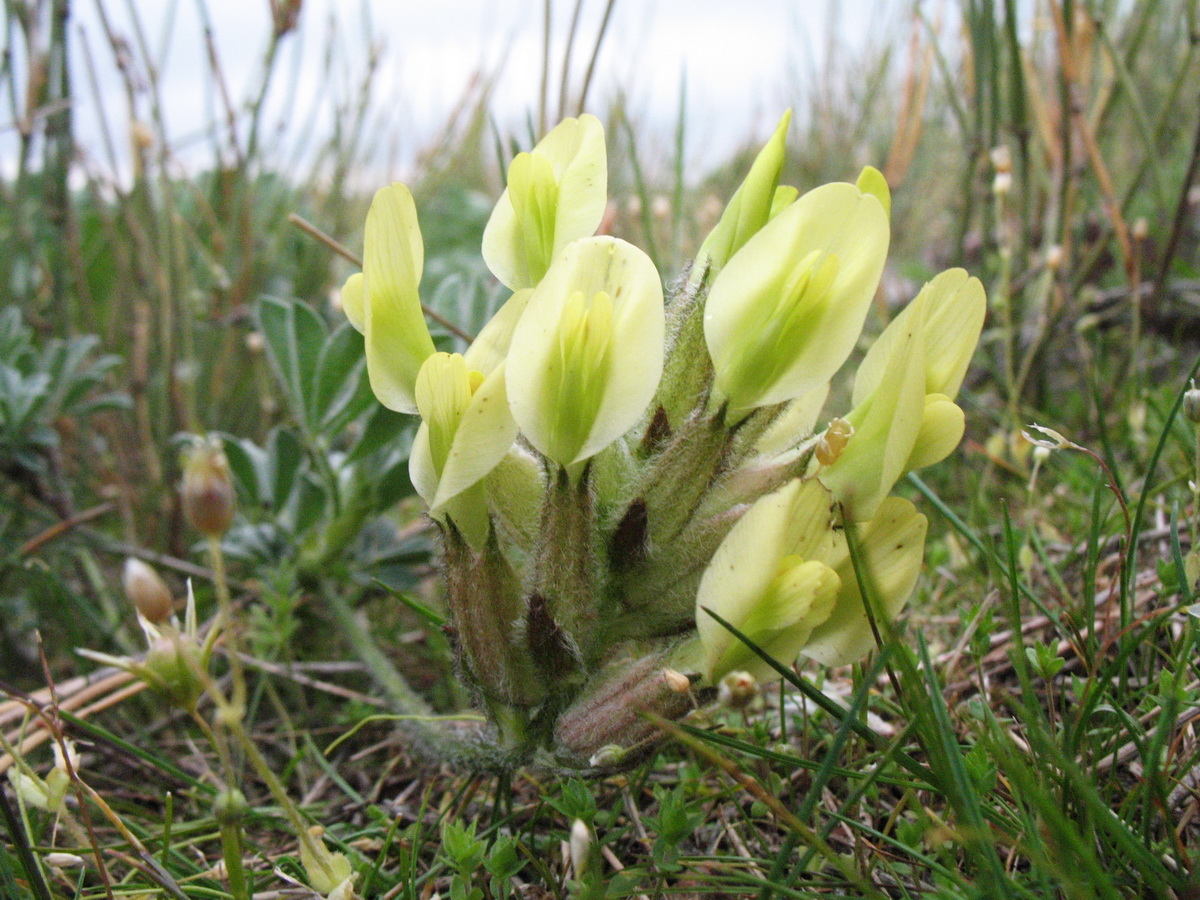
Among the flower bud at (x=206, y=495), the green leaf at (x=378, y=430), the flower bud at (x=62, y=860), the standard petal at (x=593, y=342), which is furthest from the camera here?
the green leaf at (x=378, y=430)

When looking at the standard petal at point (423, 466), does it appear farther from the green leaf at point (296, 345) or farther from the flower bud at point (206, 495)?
the green leaf at point (296, 345)

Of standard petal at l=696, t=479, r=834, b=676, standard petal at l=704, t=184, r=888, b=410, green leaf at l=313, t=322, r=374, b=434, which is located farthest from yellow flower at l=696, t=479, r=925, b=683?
green leaf at l=313, t=322, r=374, b=434

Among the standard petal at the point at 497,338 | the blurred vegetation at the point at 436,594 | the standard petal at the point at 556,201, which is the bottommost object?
the blurred vegetation at the point at 436,594

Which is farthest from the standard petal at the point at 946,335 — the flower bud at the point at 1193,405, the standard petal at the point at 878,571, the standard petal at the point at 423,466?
the standard petal at the point at 423,466

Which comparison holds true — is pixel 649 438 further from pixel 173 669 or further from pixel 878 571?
pixel 173 669

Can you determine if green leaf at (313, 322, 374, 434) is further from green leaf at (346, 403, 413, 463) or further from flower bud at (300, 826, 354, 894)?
flower bud at (300, 826, 354, 894)

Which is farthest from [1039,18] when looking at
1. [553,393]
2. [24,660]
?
[24,660]
